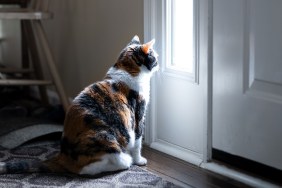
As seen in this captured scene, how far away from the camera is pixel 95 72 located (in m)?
2.62

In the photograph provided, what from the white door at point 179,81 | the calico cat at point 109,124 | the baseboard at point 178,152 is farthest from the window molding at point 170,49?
the baseboard at point 178,152

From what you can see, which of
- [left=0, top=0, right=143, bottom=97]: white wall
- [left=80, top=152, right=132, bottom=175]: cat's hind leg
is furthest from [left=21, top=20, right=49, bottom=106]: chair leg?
[left=80, top=152, right=132, bottom=175]: cat's hind leg

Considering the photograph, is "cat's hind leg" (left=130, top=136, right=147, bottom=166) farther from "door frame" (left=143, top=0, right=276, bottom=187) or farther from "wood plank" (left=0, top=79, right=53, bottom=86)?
"wood plank" (left=0, top=79, right=53, bottom=86)

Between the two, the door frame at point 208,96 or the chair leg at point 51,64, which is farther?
the chair leg at point 51,64

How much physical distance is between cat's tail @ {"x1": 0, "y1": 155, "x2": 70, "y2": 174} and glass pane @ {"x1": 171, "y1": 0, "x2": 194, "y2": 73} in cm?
61

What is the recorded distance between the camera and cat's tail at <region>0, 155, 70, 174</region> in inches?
75.0

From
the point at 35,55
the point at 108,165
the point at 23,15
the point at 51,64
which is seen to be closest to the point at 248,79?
the point at 108,165

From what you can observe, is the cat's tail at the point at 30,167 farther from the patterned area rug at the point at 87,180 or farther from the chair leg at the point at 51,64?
the chair leg at the point at 51,64

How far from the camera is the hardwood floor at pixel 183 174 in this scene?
1820 millimetres

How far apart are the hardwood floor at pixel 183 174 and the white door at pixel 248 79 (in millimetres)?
114

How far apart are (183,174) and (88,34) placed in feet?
3.34

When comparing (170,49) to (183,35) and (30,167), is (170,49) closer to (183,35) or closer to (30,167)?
(183,35)

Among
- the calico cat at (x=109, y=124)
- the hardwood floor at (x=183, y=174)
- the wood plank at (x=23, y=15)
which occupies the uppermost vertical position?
the wood plank at (x=23, y=15)

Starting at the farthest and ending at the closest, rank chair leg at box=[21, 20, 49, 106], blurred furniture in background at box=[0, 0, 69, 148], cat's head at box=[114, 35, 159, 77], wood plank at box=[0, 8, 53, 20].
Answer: chair leg at box=[21, 20, 49, 106] → wood plank at box=[0, 8, 53, 20] → blurred furniture in background at box=[0, 0, 69, 148] → cat's head at box=[114, 35, 159, 77]
